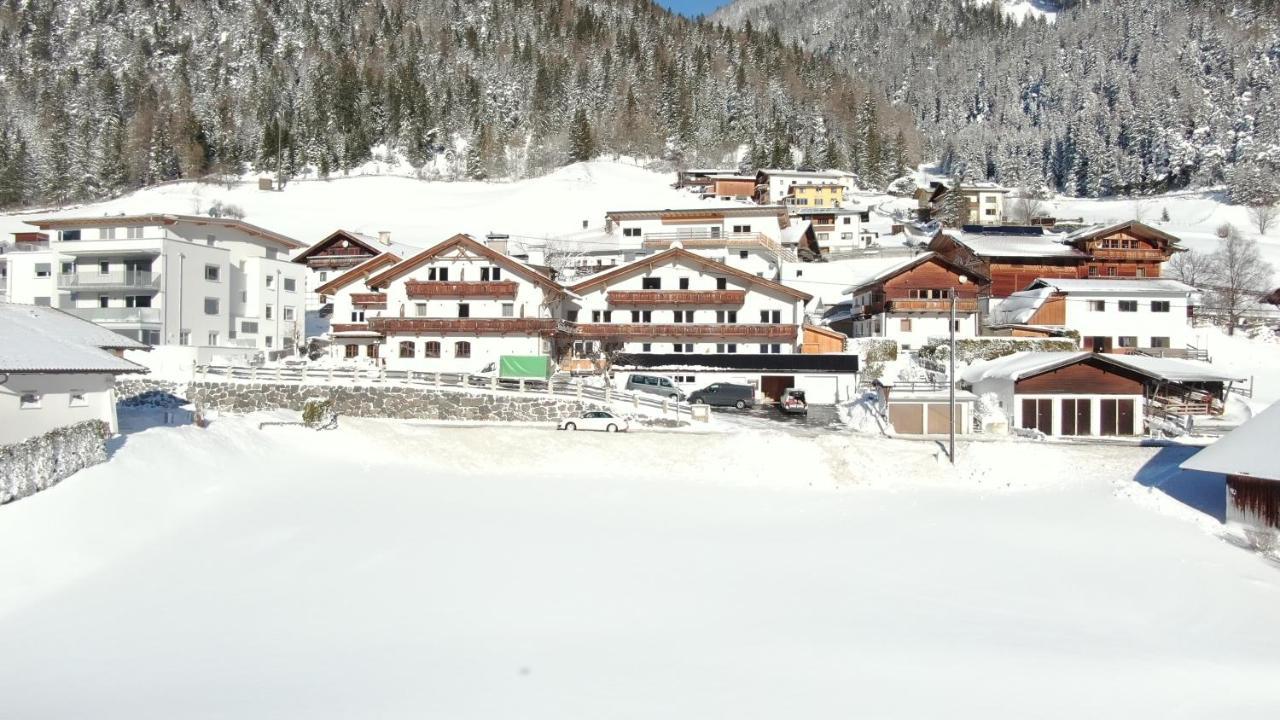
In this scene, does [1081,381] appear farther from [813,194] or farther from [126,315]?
[813,194]

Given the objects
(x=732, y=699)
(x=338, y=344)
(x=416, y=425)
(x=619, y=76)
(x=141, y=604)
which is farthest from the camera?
(x=619, y=76)

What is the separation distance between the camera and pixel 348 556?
22062mm

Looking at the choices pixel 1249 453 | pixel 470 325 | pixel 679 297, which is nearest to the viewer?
pixel 1249 453

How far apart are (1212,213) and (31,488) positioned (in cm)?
12843

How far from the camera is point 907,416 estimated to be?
3722 cm

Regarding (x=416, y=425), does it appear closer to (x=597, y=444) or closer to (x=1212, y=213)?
(x=597, y=444)

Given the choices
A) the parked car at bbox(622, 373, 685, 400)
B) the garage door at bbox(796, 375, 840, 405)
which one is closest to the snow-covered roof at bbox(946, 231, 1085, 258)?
the garage door at bbox(796, 375, 840, 405)

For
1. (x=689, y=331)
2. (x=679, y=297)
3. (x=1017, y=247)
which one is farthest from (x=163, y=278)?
(x=1017, y=247)

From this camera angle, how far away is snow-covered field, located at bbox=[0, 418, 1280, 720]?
1477cm

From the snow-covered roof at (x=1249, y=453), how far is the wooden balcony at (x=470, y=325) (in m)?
28.9

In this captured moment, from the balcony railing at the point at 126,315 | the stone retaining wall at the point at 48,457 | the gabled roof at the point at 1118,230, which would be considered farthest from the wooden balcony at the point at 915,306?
the stone retaining wall at the point at 48,457

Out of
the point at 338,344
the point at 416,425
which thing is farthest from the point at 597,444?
the point at 338,344

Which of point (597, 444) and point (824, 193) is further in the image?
point (824, 193)

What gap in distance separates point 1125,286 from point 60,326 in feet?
177
